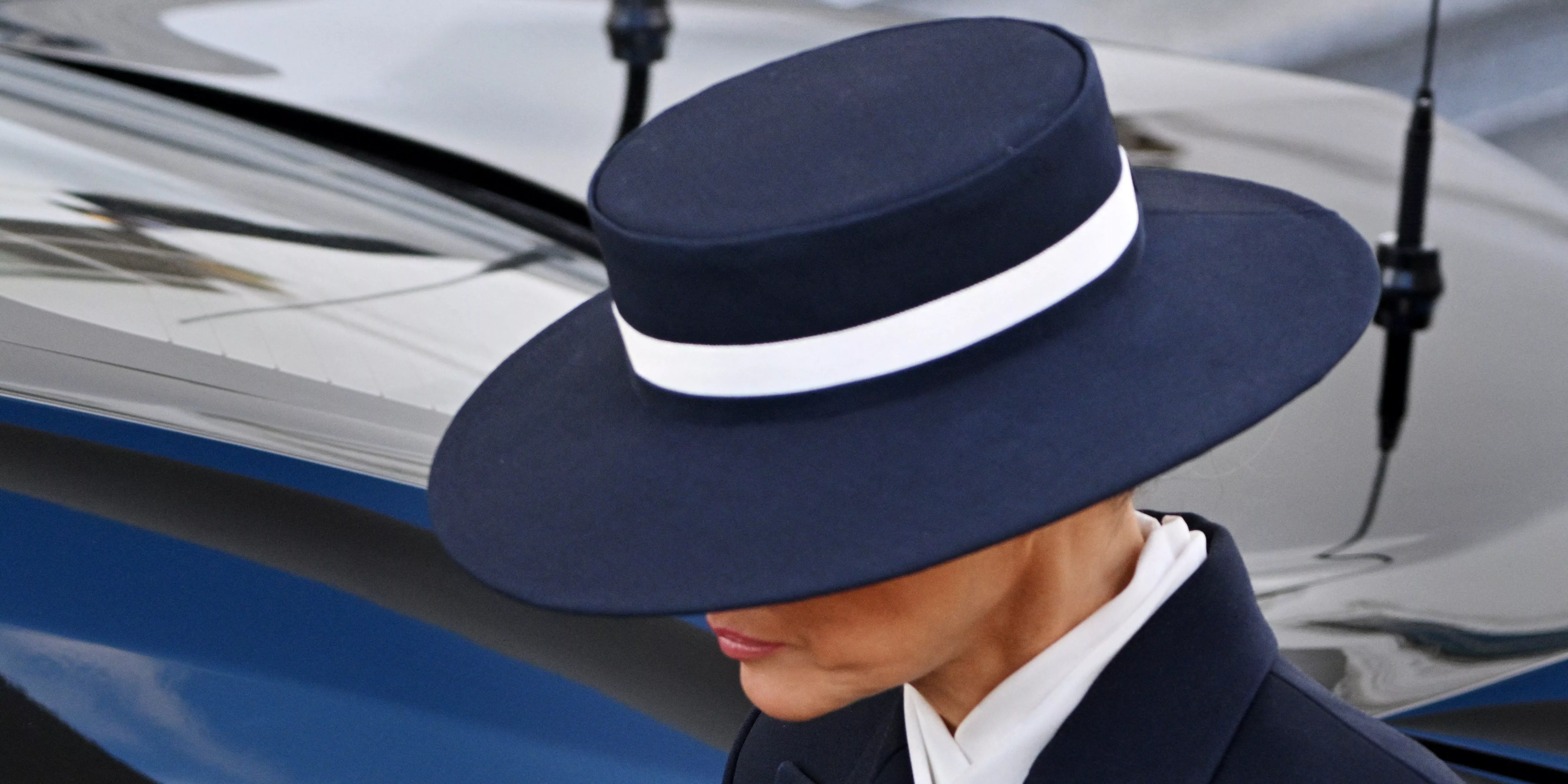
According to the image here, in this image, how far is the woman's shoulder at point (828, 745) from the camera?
34.1 inches

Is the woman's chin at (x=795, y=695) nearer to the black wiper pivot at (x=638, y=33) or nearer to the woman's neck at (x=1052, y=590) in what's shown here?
the woman's neck at (x=1052, y=590)

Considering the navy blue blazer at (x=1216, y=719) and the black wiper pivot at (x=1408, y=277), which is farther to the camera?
the black wiper pivot at (x=1408, y=277)

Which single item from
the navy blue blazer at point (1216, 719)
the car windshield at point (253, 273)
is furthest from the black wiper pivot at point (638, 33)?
the navy blue blazer at point (1216, 719)

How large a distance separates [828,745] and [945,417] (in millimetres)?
323

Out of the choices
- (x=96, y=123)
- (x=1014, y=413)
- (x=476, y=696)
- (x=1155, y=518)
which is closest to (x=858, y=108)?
(x=1014, y=413)

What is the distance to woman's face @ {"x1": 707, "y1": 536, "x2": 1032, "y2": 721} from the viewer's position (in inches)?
28.2

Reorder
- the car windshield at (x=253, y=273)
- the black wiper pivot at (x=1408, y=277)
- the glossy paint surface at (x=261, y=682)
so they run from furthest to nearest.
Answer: the black wiper pivot at (x=1408, y=277) < the car windshield at (x=253, y=273) < the glossy paint surface at (x=261, y=682)

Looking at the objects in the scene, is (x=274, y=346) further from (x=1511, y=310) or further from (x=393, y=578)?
(x=1511, y=310)

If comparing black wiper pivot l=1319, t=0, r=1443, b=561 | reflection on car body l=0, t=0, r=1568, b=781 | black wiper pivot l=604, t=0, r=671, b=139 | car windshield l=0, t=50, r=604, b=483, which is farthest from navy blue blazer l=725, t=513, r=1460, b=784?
black wiper pivot l=604, t=0, r=671, b=139

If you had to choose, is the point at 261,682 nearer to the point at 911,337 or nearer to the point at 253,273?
the point at 253,273

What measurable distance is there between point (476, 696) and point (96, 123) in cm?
86

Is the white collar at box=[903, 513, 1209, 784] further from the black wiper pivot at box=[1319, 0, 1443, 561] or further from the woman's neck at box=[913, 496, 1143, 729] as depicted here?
the black wiper pivot at box=[1319, 0, 1443, 561]

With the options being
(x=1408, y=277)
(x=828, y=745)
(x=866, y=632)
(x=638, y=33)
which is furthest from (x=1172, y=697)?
(x=638, y=33)

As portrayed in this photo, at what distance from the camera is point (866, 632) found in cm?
72
